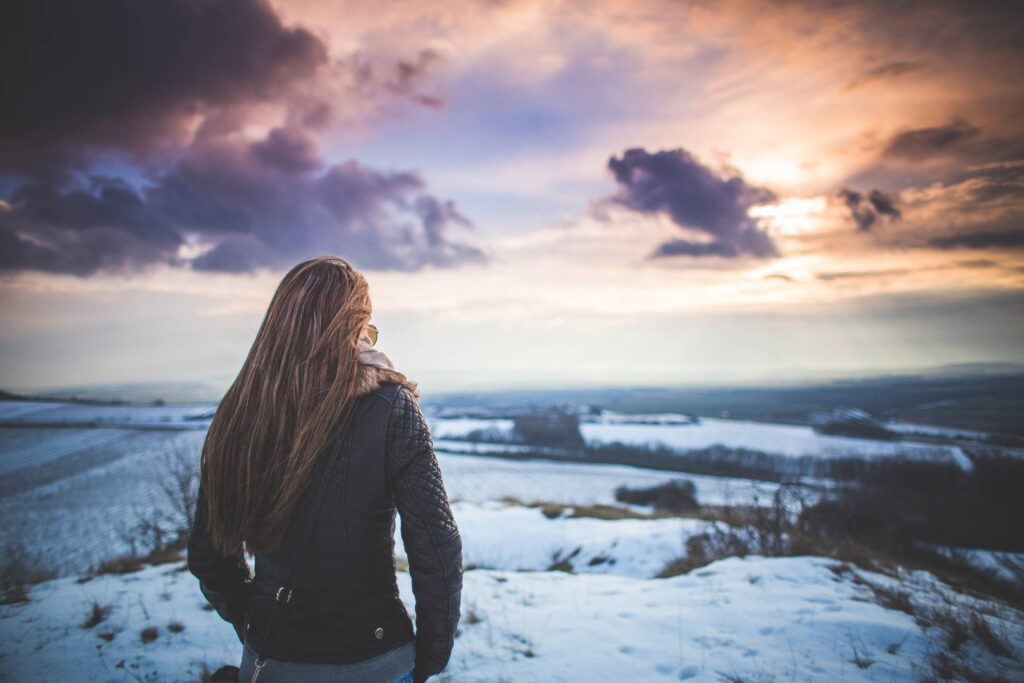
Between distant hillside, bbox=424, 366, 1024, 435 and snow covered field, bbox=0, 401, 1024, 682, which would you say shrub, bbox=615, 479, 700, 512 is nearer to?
snow covered field, bbox=0, 401, 1024, 682

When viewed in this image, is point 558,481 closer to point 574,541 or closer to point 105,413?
point 574,541

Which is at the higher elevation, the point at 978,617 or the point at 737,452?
the point at 978,617

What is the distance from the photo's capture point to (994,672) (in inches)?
152

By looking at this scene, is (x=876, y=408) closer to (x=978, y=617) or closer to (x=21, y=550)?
(x=978, y=617)

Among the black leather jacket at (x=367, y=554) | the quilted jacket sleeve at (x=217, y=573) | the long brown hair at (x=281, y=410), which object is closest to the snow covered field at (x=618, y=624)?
the quilted jacket sleeve at (x=217, y=573)

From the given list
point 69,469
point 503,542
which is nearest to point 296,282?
point 503,542

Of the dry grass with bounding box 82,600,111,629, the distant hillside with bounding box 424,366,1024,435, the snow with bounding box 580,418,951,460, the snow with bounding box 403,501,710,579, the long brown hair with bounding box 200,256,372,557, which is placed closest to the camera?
the long brown hair with bounding box 200,256,372,557

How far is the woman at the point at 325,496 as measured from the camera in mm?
1692

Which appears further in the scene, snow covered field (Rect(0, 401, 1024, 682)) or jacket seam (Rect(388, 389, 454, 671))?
snow covered field (Rect(0, 401, 1024, 682))

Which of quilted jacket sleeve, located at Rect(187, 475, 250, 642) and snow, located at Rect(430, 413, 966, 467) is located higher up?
quilted jacket sleeve, located at Rect(187, 475, 250, 642)

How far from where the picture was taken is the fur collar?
1742mm

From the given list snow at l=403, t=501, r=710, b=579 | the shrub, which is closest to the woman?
snow at l=403, t=501, r=710, b=579

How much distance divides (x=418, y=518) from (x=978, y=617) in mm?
6662

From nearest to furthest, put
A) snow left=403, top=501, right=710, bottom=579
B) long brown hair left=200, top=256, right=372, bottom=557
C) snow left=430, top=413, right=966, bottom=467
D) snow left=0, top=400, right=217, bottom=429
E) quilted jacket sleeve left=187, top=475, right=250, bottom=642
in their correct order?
long brown hair left=200, top=256, right=372, bottom=557, quilted jacket sleeve left=187, top=475, right=250, bottom=642, snow left=403, top=501, right=710, bottom=579, snow left=0, top=400, right=217, bottom=429, snow left=430, top=413, right=966, bottom=467
